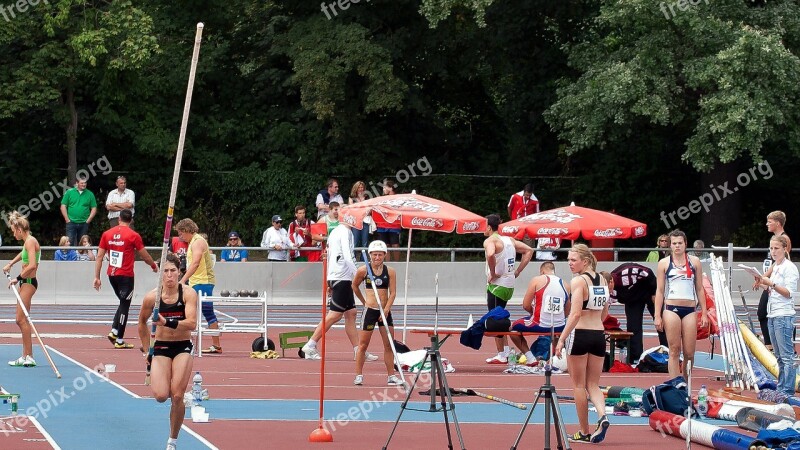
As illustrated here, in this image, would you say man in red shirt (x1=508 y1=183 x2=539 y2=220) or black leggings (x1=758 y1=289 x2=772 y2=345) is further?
man in red shirt (x1=508 y1=183 x2=539 y2=220)

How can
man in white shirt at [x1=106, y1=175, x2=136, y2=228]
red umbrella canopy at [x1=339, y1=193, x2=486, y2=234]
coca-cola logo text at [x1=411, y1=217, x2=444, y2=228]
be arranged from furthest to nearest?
man in white shirt at [x1=106, y1=175, x2=136, y2=228]
coca-cola logo text at [x1=411, y1=217, x2=444, y2=228]
red umbrella canopy at [x1=339, y1=193, x2=486, y2=234]

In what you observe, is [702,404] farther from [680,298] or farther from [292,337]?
[292,337]

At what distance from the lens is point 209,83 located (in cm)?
4028

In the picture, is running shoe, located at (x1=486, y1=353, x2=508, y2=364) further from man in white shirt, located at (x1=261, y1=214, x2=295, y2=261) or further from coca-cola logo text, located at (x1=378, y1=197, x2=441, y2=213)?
man in white shirt, located at (x1=261, y1=214, x2=295, y2=261)

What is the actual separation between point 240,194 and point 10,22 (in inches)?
299

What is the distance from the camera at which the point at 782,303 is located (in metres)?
16.0

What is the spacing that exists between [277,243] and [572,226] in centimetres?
648

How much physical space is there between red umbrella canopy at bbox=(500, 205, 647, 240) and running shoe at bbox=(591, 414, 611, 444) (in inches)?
622

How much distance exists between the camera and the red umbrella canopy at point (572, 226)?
2897 centimetres

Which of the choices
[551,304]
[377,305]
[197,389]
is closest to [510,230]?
[551,304]

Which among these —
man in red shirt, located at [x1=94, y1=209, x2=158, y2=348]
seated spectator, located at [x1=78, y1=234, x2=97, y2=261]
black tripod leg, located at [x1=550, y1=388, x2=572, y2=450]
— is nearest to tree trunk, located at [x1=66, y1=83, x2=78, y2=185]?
seated spectator, located at [x1=78, y1=234, x2=97, y2=261]

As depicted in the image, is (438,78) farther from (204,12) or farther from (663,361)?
(663,361)

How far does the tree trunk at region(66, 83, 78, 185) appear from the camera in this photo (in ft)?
121

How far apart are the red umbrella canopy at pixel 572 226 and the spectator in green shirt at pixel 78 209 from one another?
9446 millimetres
